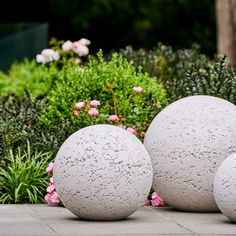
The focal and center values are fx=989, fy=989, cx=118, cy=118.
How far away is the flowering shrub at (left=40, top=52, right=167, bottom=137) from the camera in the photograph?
500 inches

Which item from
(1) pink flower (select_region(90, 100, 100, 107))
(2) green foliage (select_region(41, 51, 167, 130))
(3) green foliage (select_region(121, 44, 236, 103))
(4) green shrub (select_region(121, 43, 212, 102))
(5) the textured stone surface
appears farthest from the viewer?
(4) green shrub (select_region(121, 43, 212, 102))

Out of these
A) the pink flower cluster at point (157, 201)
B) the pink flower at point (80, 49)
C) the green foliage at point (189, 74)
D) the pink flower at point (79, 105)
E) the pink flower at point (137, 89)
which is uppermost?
the pink flower at point (80, 49)

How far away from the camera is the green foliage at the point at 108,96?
12.9m

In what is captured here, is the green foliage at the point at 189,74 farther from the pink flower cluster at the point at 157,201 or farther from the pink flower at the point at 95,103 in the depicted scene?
the pink flower cluster at the point at 157,201

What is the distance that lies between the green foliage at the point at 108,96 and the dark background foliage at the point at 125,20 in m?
20.6

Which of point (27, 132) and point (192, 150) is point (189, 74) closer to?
point (27, 132)

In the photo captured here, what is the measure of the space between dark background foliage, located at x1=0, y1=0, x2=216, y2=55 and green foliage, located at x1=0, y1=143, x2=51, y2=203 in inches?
898

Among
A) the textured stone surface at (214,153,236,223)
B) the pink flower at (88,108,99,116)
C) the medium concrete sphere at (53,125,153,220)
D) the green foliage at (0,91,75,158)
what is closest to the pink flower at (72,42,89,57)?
the green foliage at (0,91,75,158)

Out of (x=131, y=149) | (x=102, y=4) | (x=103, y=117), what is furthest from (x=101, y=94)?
(x=102, y=4)

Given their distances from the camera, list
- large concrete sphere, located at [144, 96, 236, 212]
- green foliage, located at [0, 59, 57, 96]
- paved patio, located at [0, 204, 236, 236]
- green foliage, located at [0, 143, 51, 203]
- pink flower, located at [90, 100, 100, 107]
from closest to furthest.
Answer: paved patio, located at [0, 204, 236, 236], large concrete sphere, located at [144, 96, 236, 212], green foliage, located at [0, 143, 51, 203], pink flower, located at [90, 100, 100, 107], green foliage, located at [0, 59, 57, 96]

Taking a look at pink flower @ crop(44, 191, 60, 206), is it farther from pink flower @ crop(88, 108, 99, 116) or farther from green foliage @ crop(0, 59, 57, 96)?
green foliage @ crop(0, 59, 57, 96)

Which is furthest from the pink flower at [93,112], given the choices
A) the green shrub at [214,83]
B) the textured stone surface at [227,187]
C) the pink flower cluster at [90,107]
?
the textured stone surface at [227,187]

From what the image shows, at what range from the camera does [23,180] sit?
37.6ft

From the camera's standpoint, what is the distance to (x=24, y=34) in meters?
25.7
